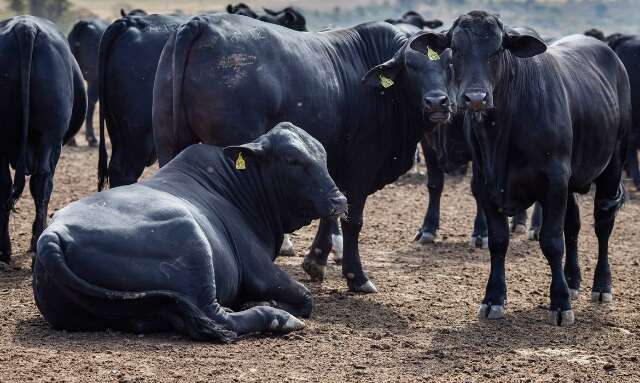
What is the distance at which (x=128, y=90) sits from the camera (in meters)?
10.4

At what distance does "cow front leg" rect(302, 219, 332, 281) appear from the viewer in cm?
918

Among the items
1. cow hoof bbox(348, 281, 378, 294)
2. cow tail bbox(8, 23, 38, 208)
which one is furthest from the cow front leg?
cow tail bbox(8, 23, 38, 208)

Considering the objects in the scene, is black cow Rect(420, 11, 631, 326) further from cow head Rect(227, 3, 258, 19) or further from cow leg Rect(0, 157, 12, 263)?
cow head Rect(227, 3, 258, 19)

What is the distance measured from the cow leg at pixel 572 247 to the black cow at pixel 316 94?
51.7 inches

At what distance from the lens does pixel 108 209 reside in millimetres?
6906

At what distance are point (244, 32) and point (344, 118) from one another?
110cm

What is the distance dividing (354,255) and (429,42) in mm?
1741

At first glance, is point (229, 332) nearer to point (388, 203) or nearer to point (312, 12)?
point (388, 203)

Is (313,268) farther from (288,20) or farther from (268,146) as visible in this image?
(288,20)

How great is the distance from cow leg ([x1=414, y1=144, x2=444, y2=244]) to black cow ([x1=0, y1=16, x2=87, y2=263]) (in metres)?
3.81

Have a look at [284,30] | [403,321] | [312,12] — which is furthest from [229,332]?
[312,12]

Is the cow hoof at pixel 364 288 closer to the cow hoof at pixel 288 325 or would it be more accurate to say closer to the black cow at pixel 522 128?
the black cow at pixel 522 128

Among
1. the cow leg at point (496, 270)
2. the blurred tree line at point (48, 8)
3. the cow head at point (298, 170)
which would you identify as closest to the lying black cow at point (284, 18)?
the cow leg at point (496, 270)

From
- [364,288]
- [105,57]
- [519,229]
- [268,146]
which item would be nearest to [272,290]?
[268,146]
